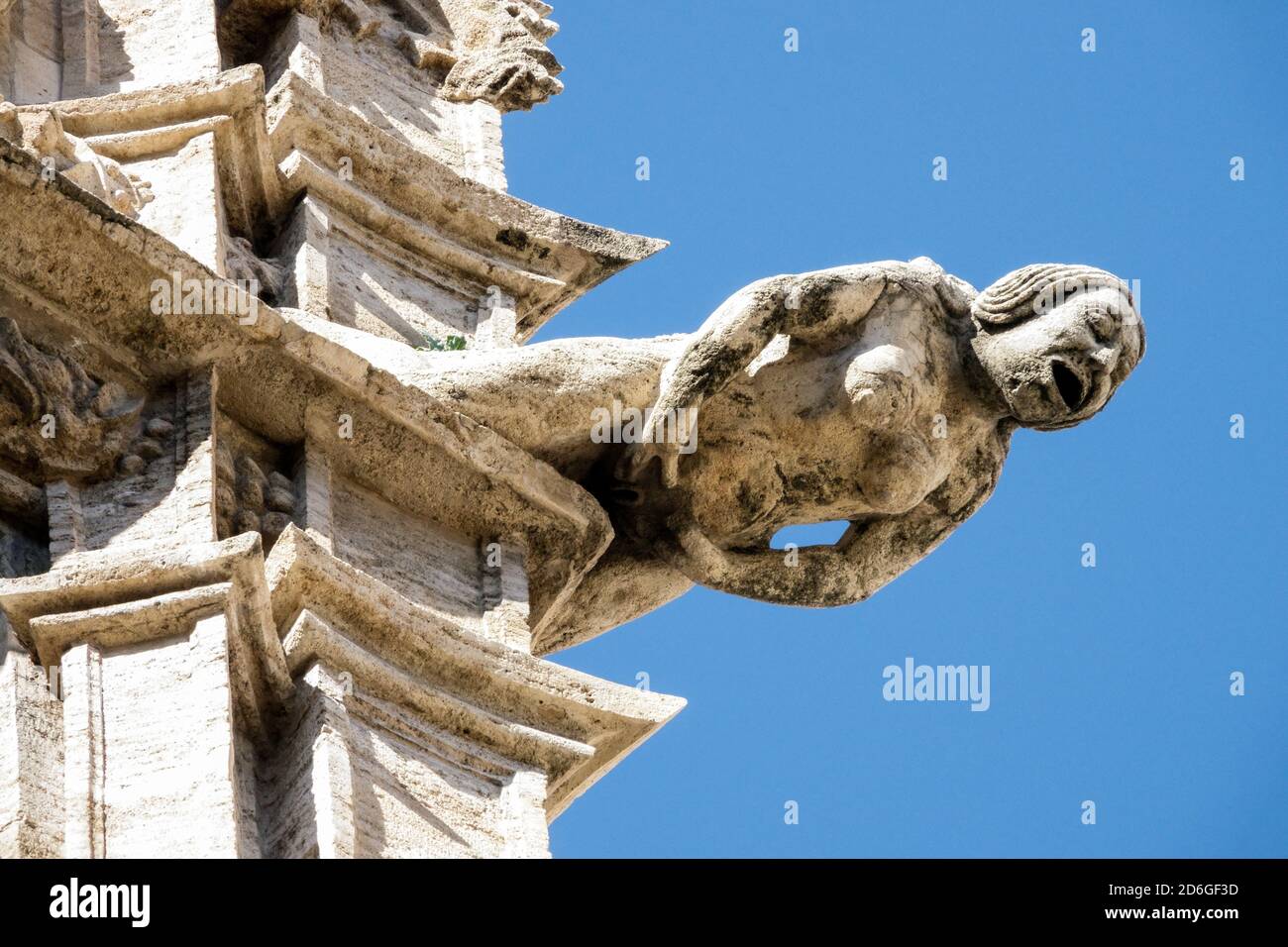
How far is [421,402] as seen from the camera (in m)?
11.0

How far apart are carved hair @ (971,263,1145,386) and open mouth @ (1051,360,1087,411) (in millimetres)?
116

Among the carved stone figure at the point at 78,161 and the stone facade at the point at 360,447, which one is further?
the carved stone figure at the point at 78,161

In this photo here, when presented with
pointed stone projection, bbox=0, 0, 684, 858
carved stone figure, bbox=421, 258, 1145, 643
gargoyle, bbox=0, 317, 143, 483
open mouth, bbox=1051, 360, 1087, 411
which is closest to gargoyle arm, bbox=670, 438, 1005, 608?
carved stone figure, bbox=421, 258, 1145, 643

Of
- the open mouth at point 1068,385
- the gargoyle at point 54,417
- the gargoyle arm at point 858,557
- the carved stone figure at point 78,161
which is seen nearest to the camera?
the gargoyle at point 54,417

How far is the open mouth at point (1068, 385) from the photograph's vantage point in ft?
37.4

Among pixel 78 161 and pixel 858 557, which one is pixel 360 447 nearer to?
pixel 78 161

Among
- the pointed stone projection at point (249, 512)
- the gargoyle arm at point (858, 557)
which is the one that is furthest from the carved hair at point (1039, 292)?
the pointed stone projection at point (249, 512)

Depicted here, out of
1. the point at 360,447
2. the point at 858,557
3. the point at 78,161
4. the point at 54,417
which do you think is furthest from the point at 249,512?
the point at 858,557

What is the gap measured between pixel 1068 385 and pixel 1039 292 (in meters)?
0.30

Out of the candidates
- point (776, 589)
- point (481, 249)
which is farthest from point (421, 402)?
point (481, 249)

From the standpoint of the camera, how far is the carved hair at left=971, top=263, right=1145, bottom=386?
452 inches

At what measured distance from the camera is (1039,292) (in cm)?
1148

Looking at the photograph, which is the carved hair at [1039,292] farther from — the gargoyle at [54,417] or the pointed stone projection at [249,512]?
the gargoyle at [54,417]

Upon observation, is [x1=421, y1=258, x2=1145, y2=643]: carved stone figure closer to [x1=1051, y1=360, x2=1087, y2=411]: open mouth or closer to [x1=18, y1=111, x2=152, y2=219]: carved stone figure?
[x1=1051, y1=360, x2=1087, y2=411]: open mouth
